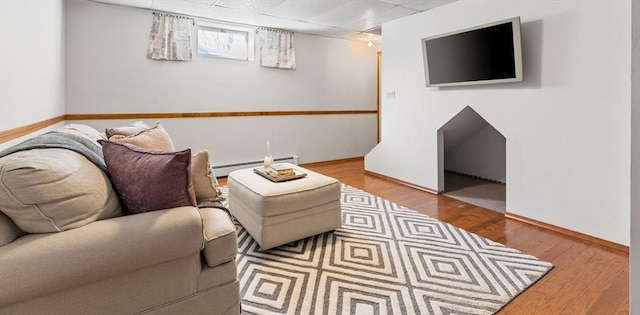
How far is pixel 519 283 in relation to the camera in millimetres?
1774

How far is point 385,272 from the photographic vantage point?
190 centimetres

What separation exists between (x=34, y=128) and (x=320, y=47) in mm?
3859

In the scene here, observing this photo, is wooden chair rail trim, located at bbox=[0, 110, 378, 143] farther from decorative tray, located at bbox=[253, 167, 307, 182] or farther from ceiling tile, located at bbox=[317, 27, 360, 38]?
decorative tray, located at bbox=[253, 167, 307, 182]

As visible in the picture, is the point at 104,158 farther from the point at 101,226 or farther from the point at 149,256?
the point at 149,256

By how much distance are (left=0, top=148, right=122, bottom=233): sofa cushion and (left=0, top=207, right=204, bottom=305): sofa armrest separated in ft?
0.13

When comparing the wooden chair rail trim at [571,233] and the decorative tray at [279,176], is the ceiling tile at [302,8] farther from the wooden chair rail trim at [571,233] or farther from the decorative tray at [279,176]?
the wooden chair rail trim at [571,233]

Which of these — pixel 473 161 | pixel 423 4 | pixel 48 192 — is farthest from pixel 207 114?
pixel 473 161

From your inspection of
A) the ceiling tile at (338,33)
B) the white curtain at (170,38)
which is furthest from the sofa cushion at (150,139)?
the ceiling tile at (338,33)

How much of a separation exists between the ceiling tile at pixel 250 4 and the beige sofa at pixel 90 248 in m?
2.70

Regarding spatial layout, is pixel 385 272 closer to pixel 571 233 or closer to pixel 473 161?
pixel 571 233

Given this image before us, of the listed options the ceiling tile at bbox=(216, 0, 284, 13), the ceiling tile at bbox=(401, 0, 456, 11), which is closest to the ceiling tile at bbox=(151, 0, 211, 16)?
the ceiling tile at bbox=(216, 0, 284, 13)

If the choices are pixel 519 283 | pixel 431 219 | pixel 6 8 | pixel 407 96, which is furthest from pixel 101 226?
pixel 407 96

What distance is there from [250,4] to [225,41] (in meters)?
1.01

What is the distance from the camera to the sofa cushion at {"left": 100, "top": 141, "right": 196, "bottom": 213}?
4.08ft
